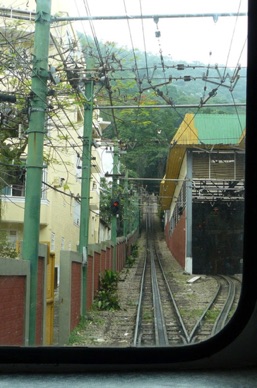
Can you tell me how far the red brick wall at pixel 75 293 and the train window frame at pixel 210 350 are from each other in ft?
6.38

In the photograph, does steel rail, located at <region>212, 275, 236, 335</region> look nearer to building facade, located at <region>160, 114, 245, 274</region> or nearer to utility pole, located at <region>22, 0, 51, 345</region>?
building facade, located at <region>160, 114, 245, 274</region>

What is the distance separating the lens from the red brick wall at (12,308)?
10.9ft

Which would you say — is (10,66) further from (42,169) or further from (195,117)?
(195,117)

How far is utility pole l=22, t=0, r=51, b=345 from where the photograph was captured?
4480 mm

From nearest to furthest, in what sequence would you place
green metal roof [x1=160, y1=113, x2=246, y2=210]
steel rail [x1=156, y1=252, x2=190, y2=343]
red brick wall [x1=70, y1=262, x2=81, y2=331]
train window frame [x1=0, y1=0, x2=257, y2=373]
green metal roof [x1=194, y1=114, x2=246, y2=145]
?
train window frame [x1=0, y1=0, x2=257, y2=373]
steel rail [x1=156, y1=252, x2=190, y2=343]
green metal roof [x1=194, y1=114, x2=246, y2=145]
green metal roof [x1=160, y1=113, x2=246, y2=210]
red brick wall [x1=70, y1=262, x2=81, y2=331]

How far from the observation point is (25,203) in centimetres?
469

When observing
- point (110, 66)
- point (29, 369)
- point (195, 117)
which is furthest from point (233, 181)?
point (110, 66)

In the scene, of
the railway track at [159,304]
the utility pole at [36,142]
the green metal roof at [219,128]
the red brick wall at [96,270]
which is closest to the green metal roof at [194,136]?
the green metal roof at [219,128]

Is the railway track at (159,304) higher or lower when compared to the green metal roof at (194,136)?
lower

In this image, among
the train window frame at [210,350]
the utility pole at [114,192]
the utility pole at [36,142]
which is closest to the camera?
the train window frame at [210,350]

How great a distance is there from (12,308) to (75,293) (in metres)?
1.72

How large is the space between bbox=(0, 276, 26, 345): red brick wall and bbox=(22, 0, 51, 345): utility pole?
0.53 feet

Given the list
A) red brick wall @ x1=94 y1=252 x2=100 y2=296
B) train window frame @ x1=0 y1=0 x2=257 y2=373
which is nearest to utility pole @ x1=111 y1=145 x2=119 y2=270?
red brick wall @ x1=94 y1=252 x2=100 y2=296

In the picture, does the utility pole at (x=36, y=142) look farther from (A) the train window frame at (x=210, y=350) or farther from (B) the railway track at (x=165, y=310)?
(A) the train window frame at (x=210, y=350)
